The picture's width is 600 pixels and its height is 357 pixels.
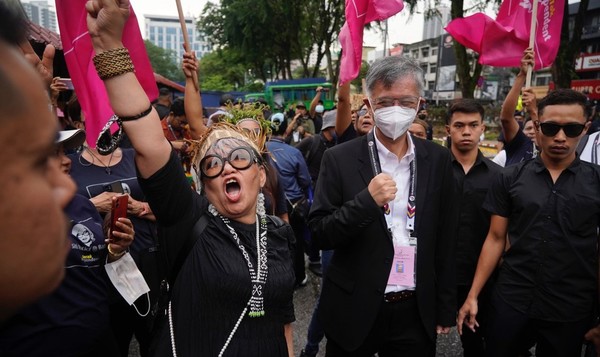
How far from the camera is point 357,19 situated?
3.63m

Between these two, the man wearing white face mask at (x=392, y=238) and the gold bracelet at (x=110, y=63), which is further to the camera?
the man wearing white face mask at (x=392, y=238)

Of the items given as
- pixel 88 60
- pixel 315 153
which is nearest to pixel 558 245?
pixel 88 60

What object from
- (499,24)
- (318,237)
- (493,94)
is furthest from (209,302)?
(493,94)

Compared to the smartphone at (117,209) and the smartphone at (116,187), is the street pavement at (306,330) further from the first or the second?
the smartphone at (117,209)

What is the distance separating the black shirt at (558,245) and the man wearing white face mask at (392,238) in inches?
20.2

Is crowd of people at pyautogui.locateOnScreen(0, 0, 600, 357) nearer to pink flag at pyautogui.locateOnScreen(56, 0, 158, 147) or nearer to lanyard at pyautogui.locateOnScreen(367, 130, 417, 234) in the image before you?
lanyard at pyautogui.locateOnScreen(367, 130, 417, 234)

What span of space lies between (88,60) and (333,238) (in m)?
1.65

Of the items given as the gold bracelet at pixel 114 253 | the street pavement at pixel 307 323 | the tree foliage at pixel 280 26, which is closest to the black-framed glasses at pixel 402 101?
the gold bracelet at pixel 114 253

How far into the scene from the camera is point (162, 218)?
1.52 meters

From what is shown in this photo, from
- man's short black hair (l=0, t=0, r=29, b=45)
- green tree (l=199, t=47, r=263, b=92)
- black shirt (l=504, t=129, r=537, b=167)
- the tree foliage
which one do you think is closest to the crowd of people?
black shirt (l=504, t=129, r=537, b=167)

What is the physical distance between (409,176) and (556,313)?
3.94 feet

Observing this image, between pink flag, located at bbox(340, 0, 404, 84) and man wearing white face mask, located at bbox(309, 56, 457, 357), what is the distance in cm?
137

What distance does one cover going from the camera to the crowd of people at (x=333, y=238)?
1637 millimetres

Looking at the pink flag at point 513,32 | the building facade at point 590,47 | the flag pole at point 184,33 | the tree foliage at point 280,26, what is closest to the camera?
the flag pole at point 184,33
